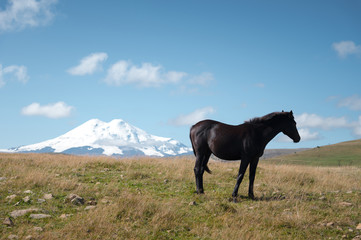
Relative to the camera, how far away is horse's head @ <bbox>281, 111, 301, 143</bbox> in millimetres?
10709

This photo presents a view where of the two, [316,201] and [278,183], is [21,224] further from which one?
[278,183]

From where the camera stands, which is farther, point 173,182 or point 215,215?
point 173,182

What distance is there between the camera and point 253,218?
795 centimetres

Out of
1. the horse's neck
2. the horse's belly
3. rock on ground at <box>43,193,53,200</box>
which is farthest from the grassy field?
the horse's neck

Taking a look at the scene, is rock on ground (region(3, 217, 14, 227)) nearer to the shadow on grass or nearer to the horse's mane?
the shadow on grass

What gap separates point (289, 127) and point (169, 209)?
5408 millimetres

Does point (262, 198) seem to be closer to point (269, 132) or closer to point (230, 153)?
point (230, 153)

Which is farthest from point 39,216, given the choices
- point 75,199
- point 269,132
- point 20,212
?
point 269,132

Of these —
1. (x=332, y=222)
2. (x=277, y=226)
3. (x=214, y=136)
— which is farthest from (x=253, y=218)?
(x=214, y=136)

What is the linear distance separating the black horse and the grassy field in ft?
3.82

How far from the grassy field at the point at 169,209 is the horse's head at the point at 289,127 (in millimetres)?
2113

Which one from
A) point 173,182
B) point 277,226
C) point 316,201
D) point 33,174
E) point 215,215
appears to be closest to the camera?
point 277,226

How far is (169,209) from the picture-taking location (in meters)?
7.93

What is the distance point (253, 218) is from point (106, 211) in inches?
147
